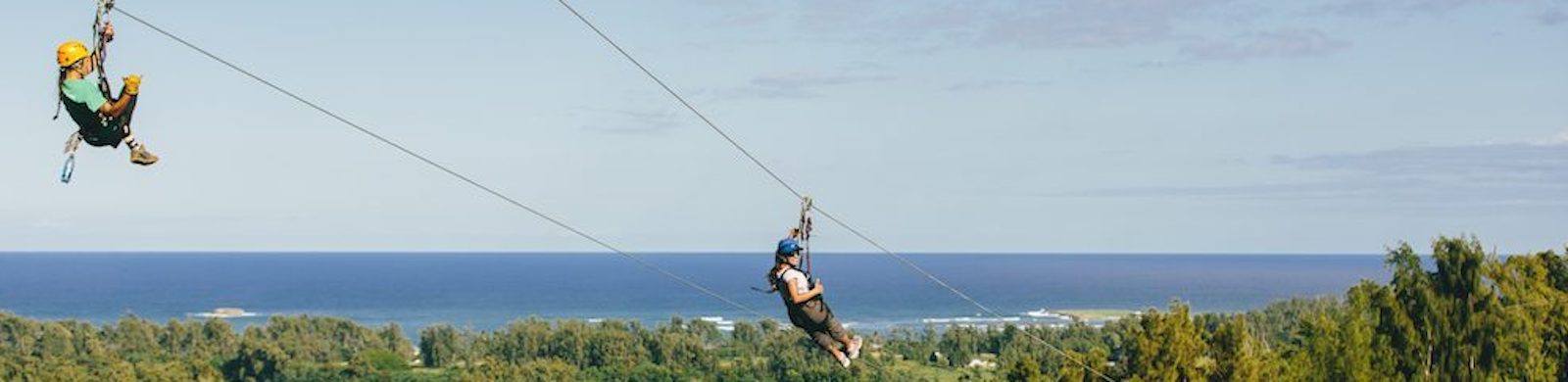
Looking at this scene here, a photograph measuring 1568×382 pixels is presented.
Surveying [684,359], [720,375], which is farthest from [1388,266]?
[684,359]

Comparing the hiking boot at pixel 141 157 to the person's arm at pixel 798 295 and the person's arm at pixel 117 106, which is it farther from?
the person's arm at pixel 798 295

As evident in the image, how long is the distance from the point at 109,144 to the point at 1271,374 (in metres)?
50.3

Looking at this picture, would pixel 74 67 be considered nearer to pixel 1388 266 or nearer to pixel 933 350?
pixel 1388 266

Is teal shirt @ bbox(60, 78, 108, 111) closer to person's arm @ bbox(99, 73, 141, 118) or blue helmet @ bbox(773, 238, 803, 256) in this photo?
person's arm @ bbox(99, 73, 141, 118)

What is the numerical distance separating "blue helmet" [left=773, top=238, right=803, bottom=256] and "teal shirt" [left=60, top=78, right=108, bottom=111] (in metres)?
10.2

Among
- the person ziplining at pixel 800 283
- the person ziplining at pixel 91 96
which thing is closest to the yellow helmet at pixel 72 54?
the person ziplining at pixel 91 96

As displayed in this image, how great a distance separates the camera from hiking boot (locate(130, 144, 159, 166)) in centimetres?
1667

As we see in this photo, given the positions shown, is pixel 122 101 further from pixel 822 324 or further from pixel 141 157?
pixel 822 324

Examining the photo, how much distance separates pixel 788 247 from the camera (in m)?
23.7

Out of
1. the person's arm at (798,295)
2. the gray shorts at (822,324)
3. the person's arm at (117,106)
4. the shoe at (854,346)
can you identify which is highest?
the person's arm at (117,106)

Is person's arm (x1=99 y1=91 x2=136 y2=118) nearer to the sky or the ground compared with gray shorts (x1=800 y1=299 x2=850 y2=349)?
nearer to the sky

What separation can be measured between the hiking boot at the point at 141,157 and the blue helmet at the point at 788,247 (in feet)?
31.2

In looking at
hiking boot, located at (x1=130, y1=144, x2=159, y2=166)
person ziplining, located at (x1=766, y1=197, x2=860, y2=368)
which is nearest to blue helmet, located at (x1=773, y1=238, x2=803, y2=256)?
person ziplining, located at (x1=766, y1=197, x2=860, y2=368)

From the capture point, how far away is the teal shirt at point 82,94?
16078 mm
